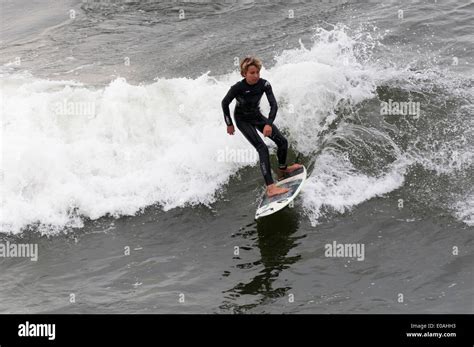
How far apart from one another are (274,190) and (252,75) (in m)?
2.01

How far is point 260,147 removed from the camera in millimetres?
9867

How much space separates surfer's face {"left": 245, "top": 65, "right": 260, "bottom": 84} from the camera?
30.1 ft

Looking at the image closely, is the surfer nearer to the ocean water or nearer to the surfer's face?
the surfer's face

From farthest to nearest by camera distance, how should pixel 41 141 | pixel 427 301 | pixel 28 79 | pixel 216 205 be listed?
pixel 28 79, pixel 41 141, pixel 216 205, pixel 427 301

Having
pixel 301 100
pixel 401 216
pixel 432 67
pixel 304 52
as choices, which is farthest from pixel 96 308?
pixel 432 67

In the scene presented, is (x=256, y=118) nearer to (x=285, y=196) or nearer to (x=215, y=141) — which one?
(x=285, y=196)

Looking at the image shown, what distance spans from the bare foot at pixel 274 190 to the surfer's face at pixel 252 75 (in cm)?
183

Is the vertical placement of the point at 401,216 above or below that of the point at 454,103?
below

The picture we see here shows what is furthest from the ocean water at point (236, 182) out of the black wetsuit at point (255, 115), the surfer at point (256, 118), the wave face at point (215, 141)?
the black wetsuit at point (255, 115)

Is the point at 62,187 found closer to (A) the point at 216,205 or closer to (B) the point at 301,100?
(A) the point at 216,205

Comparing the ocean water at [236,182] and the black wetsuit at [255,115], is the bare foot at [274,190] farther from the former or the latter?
the ocean water at [236,182]

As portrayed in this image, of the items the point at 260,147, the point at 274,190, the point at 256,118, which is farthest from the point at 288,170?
the point at 256,118

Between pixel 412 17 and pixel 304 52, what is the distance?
17.7 ft

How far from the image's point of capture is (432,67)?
46.0 ft
